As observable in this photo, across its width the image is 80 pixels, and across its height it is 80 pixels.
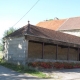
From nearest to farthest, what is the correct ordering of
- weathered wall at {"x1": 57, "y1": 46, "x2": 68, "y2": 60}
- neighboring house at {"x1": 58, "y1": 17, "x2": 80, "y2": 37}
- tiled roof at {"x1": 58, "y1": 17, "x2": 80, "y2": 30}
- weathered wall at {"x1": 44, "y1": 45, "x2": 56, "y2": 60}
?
weathered wall at {"x1": 44, "y1": 45, "x2": 56, "y2": 60} → weathered wall at {"x1": 57, "y1": 46, "x2": 68, "y2": 60} → neighboring house at {"x1": 58, "y1": 17, "x2": 80, "y2": 37} → tiled roof at {"x1": 58, "y1": 17, "x2": 80, "y2": 30}

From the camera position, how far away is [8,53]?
899 inches

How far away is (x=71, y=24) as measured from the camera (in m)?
38.9

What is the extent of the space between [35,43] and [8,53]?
354 cm

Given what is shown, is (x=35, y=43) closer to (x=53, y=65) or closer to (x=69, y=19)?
(x=53, y=65)

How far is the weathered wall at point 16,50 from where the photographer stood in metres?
19.8

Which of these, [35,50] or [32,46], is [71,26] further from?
[32,46]

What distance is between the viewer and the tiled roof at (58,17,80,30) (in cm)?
3728

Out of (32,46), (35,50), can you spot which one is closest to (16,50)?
(32,46)

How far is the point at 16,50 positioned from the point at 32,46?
2.28m

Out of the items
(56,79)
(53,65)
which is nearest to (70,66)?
(53,65)

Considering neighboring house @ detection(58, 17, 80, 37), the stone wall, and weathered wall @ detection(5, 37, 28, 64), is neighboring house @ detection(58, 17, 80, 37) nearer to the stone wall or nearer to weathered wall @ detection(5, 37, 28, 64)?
the stone wall

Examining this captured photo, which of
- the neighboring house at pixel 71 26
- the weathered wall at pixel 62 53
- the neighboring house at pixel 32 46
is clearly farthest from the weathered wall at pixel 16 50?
the neighboring house at pixel 71 26

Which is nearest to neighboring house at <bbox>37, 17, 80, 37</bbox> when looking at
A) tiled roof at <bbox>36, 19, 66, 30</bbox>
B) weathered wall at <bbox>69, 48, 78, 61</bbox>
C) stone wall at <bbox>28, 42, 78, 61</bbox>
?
tiled roof at <bbox>36, 19, 66, 30</bbox>

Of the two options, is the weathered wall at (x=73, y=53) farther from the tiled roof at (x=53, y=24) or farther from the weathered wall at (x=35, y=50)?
the tiled roof at (x=53, y=24)
